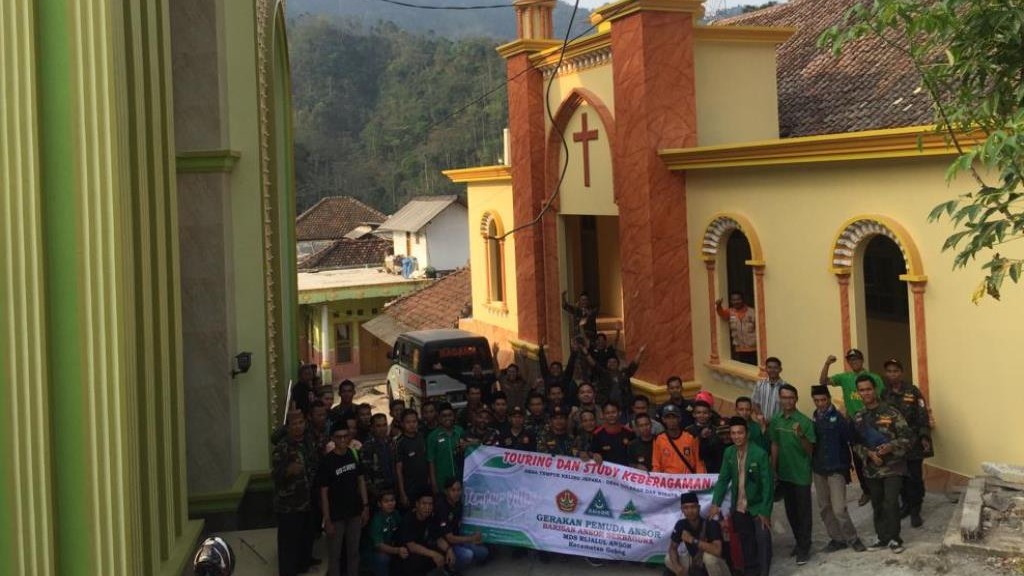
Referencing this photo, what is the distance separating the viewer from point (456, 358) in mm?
16000

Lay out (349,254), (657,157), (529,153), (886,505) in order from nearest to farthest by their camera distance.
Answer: (886,505), (657,157), (529,153), (349,254)

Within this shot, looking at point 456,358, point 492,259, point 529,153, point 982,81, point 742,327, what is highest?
point 529,153

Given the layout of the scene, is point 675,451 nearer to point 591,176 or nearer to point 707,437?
point 707,437

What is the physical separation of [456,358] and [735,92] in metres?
6.03

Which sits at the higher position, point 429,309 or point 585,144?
point 585,144

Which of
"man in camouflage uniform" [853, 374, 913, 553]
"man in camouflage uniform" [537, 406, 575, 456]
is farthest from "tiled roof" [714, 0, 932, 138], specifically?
"man in camouflage uniform" [537, 406, 575, 456]

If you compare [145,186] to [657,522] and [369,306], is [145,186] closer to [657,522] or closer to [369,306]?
[657,522]

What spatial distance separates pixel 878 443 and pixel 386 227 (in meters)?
37.0

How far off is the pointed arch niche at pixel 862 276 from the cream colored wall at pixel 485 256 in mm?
9350

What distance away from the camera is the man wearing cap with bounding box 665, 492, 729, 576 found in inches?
318

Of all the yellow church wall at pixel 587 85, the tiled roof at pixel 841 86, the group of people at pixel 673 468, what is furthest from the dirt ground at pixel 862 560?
the yellow church wall at pixel 587 85

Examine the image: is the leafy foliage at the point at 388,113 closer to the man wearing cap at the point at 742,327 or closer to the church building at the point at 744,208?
the church building at the point at 744,208

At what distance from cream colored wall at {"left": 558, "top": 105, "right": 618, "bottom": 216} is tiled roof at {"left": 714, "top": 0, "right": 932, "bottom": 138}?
249 cm

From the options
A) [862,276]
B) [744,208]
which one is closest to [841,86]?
[744,208]
